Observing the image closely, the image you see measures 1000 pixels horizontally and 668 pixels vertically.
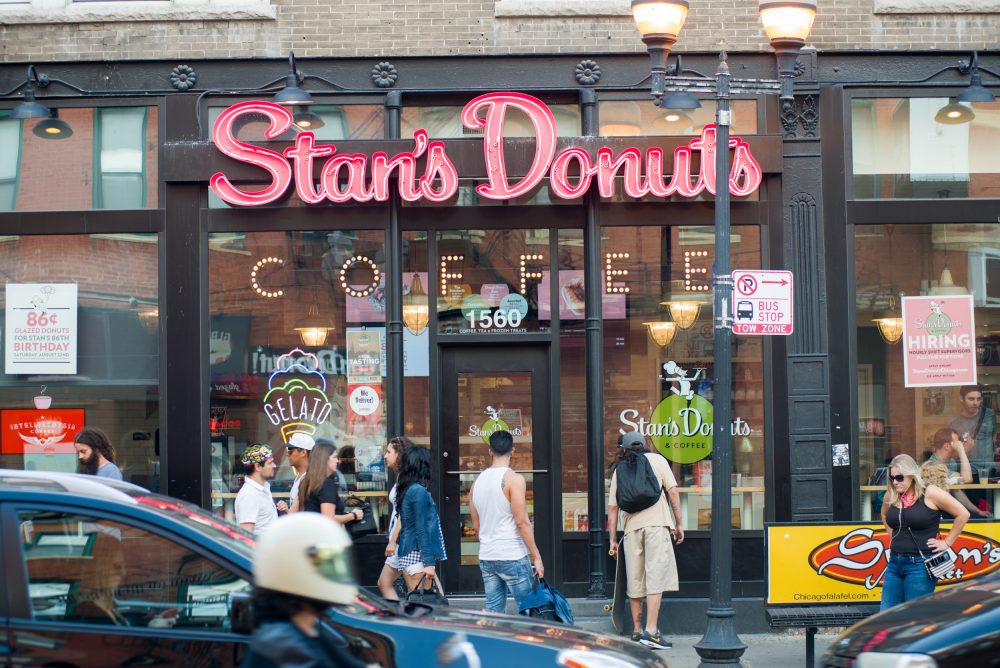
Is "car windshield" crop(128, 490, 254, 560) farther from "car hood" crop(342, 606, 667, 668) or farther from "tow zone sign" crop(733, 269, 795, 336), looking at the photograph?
"tow zone sign" crop(733, 269, 795, 336)

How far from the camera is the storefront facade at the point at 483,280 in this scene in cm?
1173

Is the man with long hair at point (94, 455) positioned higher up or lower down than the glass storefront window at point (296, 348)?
lower down

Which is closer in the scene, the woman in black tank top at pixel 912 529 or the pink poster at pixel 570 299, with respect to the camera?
the woman in black tank top at pixel 912 529

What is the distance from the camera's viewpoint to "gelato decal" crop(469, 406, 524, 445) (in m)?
11.9

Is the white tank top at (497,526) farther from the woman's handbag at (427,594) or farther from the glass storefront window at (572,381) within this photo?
the glass storefront window at (572,381)

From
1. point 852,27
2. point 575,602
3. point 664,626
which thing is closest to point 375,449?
point 575,602

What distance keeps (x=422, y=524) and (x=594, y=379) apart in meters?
2.96

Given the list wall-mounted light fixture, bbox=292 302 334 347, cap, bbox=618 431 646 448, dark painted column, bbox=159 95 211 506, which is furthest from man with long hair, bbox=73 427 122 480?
cap, bbox=618 431 646 448

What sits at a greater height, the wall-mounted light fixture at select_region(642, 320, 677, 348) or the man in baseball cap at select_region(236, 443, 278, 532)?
the wall-mounted light fixture at select_region(642, 320, 677, 348)

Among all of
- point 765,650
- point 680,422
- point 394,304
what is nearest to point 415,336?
point 394,304

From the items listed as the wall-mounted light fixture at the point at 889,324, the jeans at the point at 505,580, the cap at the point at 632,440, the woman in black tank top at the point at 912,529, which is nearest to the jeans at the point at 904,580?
the woman in black tank top at the point at 912,529

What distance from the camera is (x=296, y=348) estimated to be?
11891 millimetres

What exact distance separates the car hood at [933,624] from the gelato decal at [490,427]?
527 cm

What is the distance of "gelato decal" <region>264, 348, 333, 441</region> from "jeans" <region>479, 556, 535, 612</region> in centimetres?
285
